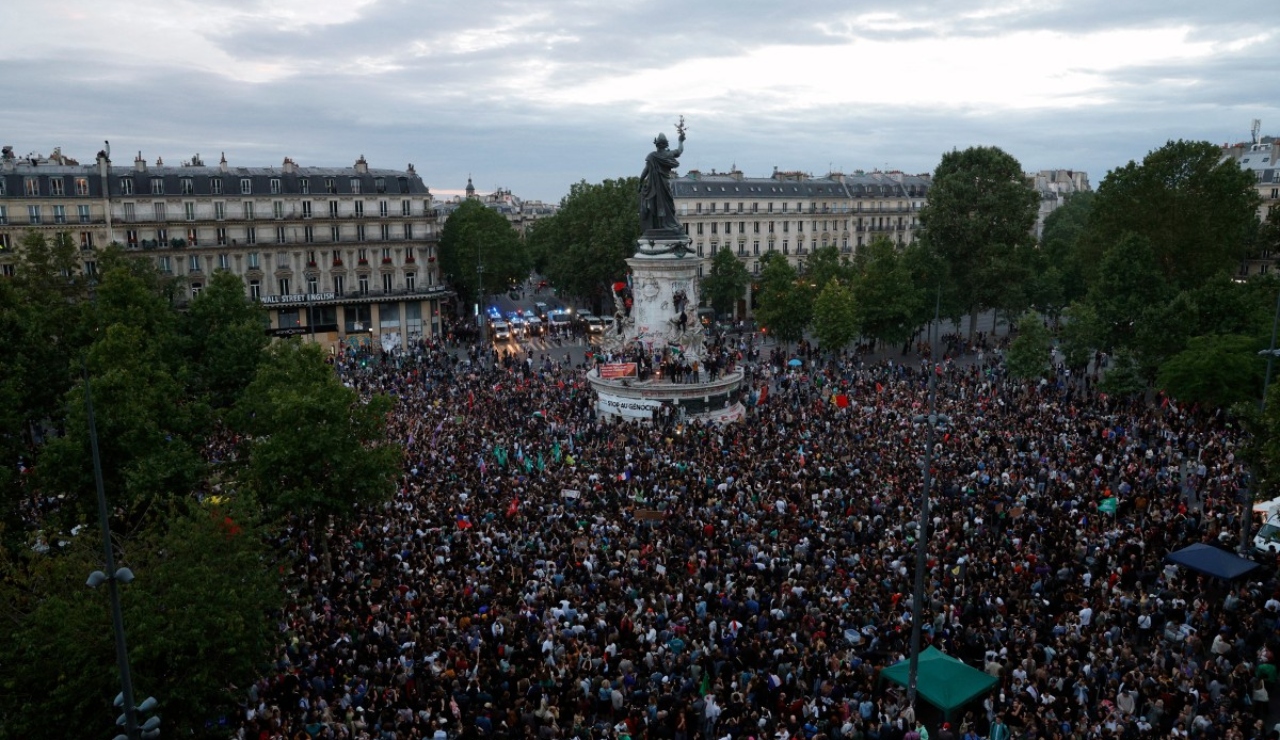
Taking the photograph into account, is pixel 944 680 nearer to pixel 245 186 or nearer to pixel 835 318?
pixel 835 318

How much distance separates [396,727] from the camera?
16203 mm

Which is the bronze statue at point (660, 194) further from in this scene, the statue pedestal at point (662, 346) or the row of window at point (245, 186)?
the row of window at point (245, 186)

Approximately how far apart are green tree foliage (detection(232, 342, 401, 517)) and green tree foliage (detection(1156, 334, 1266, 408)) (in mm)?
31676

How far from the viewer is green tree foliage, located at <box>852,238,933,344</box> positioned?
58.5 metres

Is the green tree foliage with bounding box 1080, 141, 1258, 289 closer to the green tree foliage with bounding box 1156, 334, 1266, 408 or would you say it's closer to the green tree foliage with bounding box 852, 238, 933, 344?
the green tree foliage with bounding box 852, 238, 933, 344

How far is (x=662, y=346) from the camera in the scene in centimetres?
4425

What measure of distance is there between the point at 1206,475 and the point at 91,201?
64.4m

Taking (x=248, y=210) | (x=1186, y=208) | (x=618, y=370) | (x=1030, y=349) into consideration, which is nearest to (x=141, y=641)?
(x=618, y=370)

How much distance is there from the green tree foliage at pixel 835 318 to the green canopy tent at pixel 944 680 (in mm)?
39538

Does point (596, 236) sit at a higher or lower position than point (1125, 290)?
higher

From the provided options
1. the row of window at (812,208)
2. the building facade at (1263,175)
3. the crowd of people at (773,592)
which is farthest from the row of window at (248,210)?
the building facade at (1263,175)

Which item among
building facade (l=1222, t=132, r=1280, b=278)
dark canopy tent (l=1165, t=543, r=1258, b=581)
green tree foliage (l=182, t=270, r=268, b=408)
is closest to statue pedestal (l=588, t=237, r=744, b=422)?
green tree foliage (l=182, t=270, r=268, b=408)

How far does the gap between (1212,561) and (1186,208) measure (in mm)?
40538

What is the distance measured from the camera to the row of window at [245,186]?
59594mm
